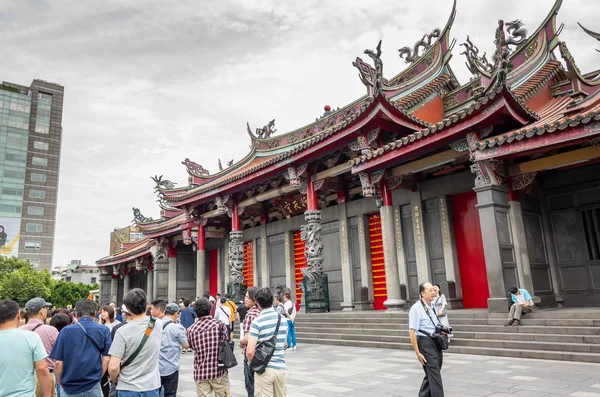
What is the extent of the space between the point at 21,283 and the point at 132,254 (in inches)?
808

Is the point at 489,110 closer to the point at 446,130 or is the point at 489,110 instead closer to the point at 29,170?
the point at 446,130

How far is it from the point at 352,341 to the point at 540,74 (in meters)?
8.89

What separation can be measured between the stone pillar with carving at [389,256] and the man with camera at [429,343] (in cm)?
686

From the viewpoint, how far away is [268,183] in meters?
17.3

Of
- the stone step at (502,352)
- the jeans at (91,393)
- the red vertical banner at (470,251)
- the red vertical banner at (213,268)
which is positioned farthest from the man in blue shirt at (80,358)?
the red vertical banner at (213,268)

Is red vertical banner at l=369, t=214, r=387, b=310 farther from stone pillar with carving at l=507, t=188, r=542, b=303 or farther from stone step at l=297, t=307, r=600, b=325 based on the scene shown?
stone pillar with carving at l=507, t=188, r=542, b=303

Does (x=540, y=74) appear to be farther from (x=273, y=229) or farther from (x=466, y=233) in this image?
(x=273, y=229)

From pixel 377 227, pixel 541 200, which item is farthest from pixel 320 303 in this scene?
pixel 541 200

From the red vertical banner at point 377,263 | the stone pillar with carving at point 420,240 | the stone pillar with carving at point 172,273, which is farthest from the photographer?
the stone pillar with carving at point 172,273

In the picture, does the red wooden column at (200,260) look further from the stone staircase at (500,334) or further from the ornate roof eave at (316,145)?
the stone staircase at (500,334)

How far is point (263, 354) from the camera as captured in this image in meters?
3.87

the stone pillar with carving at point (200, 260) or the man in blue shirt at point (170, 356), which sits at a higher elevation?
the stone pillar with carving at point (200, 260)

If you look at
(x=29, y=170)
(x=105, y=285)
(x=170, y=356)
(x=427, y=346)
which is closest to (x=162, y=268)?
(x=105, y=285)

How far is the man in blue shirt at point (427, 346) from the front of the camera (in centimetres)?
471
